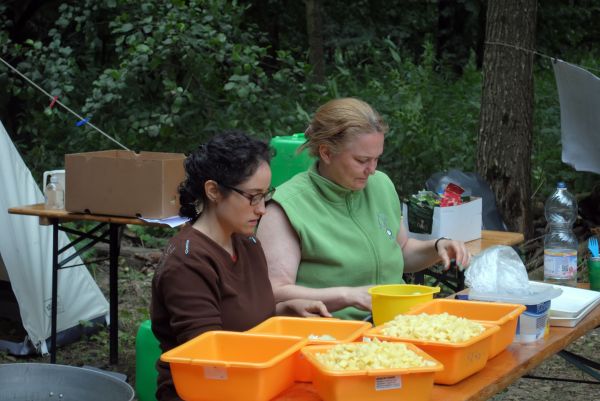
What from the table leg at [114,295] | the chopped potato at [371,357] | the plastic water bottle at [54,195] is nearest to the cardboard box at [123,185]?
the plastic water bottle at [54,195]

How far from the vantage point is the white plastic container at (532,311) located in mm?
2475

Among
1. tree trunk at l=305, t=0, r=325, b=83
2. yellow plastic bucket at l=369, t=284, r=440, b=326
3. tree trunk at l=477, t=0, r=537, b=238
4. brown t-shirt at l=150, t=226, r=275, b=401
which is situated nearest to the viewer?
brown t-shirt at l=150, t=226, r=275, b=401

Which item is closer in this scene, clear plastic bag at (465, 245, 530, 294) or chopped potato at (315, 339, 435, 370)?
chopped potato at (315, 339, 435, 370)

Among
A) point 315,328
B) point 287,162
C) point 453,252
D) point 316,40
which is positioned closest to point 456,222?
point 287,162

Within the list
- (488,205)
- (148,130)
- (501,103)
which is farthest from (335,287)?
(148,130)

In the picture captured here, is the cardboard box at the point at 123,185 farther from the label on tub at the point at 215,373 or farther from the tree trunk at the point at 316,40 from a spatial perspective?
the tree trunk at the point at 316,40

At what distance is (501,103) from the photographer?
5973 mm

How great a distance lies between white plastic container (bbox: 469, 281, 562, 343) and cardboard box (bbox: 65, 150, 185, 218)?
206 centimetres

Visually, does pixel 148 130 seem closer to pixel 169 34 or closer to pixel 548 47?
pixel 169 34

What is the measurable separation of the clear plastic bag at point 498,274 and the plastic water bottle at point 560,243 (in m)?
0.43

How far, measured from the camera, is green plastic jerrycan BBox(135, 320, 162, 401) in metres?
3.66

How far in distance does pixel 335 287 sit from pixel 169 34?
4612 millimetres

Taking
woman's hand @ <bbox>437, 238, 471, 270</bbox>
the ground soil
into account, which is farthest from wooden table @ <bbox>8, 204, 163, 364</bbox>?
woman's hand @ <bbox>437, 238, 471, 270</bbox>

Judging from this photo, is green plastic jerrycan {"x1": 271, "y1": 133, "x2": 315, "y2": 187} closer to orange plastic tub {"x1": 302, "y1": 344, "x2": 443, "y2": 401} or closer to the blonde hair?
the blonde hair
